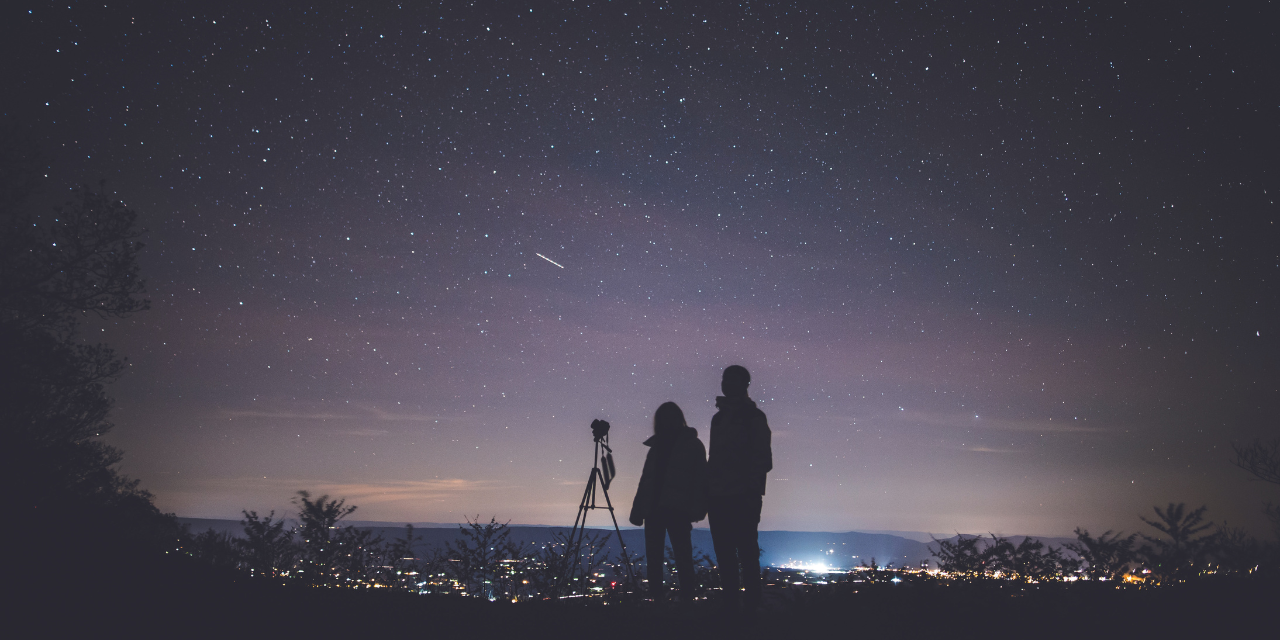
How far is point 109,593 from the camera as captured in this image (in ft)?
11.3

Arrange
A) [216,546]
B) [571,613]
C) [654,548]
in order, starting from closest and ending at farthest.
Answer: [571,613], [654,548], [216,546]

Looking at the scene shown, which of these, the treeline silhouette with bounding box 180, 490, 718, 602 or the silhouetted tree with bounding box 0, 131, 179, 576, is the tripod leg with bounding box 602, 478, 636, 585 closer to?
the treeline silhouette with bounding box 180, 490, 718, 602

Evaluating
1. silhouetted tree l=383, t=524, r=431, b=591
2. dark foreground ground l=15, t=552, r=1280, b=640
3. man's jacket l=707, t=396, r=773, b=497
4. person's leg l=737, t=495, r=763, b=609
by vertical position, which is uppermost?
man's jacket l=707, t=396, r=773, b=497

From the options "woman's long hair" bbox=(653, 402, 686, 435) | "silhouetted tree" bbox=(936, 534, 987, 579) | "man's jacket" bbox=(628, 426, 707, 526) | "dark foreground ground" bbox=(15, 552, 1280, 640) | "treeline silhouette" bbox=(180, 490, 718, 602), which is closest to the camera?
"dark foreground ground" bbox=(15, 552, 1280, 640)

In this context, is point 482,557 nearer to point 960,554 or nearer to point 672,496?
point 672,496

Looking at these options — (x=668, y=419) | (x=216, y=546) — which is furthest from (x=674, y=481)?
(x=216, y=546)

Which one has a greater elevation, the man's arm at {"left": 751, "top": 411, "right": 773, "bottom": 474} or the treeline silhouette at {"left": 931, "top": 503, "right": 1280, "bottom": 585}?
the man's arm at {"left": 751, "top": 411, "right": 773, "bottom": 474}

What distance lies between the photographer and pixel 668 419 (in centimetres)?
498

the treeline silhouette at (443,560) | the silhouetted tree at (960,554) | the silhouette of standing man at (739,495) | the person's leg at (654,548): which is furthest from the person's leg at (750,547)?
the silhouetted tree at (960,554)

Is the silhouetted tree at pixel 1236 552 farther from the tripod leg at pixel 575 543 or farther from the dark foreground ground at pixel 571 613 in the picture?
the tripod leg at pixel 575 543

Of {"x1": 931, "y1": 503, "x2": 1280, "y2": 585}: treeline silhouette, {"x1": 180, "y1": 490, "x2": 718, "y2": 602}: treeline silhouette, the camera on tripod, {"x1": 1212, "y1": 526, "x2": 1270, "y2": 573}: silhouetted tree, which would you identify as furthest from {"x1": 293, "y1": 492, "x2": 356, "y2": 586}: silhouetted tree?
{"x1": 1212, "y1": 526, "x2": 1270, "y2": 573}: silhouetted tree

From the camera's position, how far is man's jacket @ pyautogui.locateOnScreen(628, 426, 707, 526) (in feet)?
15.4

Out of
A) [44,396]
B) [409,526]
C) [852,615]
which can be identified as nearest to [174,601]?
[409,526]

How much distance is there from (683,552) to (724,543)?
2.78 feet
